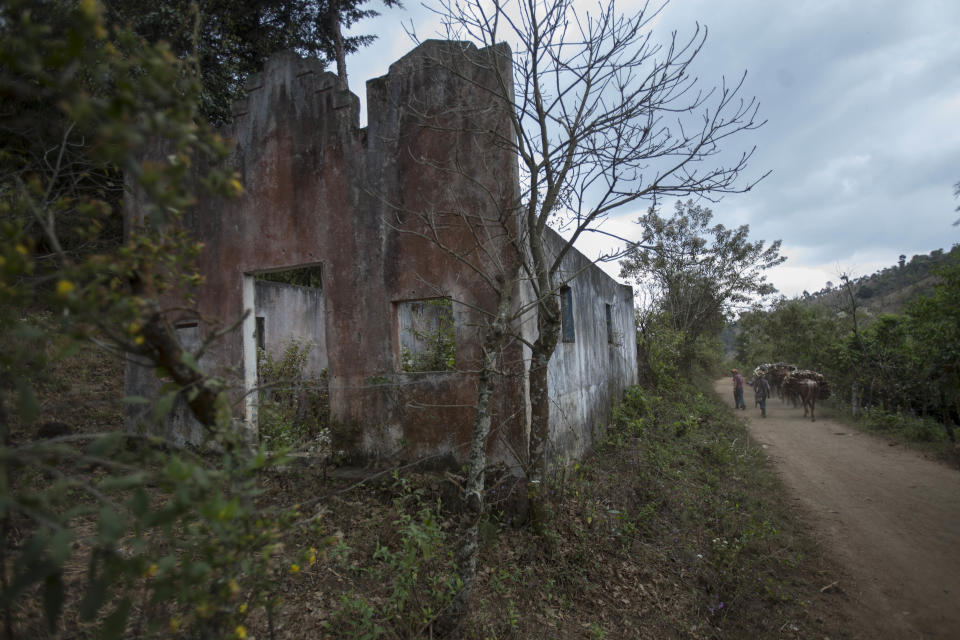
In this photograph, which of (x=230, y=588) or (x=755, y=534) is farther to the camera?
(x=755, y=534)

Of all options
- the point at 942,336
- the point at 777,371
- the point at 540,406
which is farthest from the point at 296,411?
the point at 777,371

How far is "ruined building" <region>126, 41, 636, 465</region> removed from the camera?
19.0 ft

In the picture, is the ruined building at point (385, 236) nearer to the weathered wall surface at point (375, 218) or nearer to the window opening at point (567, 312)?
the weathered wall surface at point (375, 218)

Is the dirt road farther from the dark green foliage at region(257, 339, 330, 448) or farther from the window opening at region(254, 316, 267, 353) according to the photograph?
the window opening at region(254, 316, 267, 353)

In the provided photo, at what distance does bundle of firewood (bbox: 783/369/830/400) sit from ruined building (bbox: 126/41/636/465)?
12203mm

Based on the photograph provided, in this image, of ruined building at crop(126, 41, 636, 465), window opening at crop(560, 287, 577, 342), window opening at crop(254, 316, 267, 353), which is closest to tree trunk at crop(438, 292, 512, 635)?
ruined building at crop(126, 41, 636, 465)

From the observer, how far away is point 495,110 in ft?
18.9

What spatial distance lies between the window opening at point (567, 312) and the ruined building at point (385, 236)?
0.57 meters

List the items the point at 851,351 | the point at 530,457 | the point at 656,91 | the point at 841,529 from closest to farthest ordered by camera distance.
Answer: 1. the point at 656,91
2. the point at 530,457
3. the point at 841,529
4. the point at 851,351

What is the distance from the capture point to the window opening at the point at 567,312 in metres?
8.00

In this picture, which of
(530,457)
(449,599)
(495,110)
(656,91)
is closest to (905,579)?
(530,457)

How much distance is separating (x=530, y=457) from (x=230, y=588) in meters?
3.68

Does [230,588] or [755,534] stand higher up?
[230,588]

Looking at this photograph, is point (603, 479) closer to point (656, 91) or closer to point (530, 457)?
point (530, 457)
